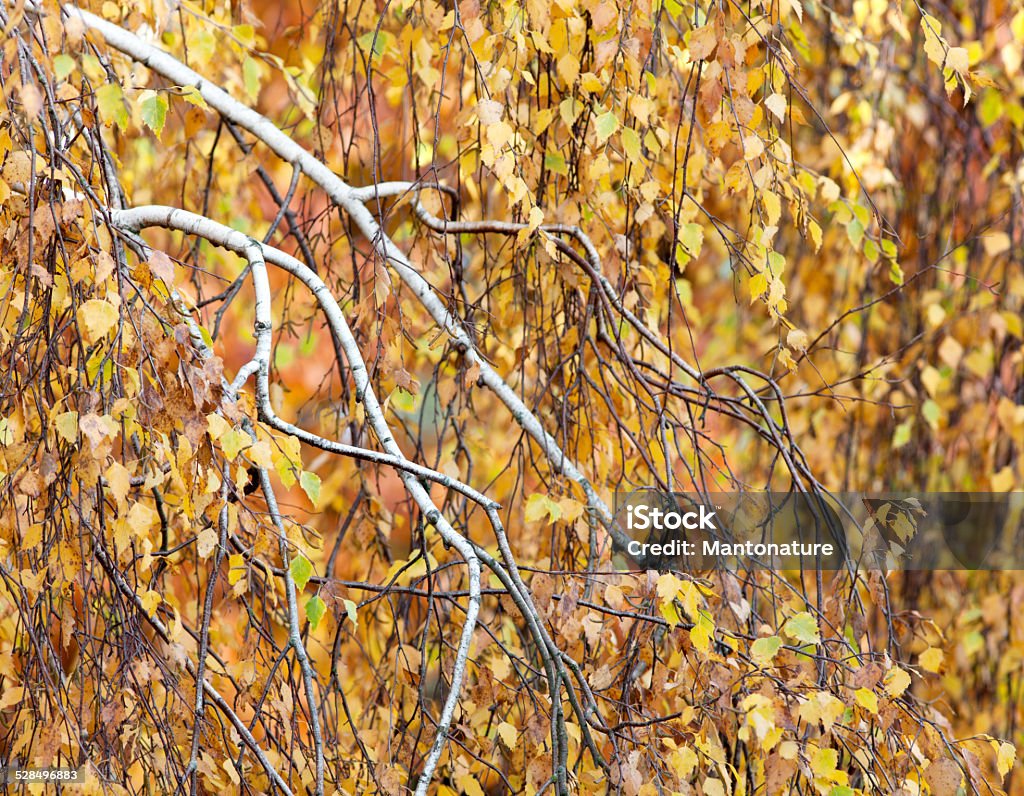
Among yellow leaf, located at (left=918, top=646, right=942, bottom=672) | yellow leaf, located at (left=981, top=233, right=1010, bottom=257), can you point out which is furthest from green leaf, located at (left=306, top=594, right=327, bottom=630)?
yellow leaf, located at (left=981, top=233, right=1010, bottom=257)

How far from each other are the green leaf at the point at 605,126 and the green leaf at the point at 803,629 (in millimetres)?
558

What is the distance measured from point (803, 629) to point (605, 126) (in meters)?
0.58

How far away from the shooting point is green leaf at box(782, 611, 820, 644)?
112 centimetres

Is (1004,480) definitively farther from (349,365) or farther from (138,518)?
(138,518)

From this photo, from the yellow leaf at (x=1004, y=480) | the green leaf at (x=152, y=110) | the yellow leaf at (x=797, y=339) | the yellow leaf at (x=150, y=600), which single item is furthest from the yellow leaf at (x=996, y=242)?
the yellow leaf at (x=150, y=600)

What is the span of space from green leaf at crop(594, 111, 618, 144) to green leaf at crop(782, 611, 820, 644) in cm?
56

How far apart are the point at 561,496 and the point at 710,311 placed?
1911 mm

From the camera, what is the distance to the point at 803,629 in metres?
1.13

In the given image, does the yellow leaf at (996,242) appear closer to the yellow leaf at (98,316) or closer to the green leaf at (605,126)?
the green leaf at (605,126)

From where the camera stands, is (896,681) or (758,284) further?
(758,284)

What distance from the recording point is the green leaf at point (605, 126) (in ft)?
3.99

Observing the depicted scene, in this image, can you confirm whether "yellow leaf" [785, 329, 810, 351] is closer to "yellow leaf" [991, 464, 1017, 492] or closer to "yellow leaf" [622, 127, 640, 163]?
"yellow leaf" [622, 127, 640, 163]

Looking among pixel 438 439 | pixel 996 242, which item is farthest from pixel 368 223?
pixel 996 242

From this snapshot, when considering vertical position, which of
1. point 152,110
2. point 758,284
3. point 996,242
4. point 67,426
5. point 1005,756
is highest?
point 996,242
